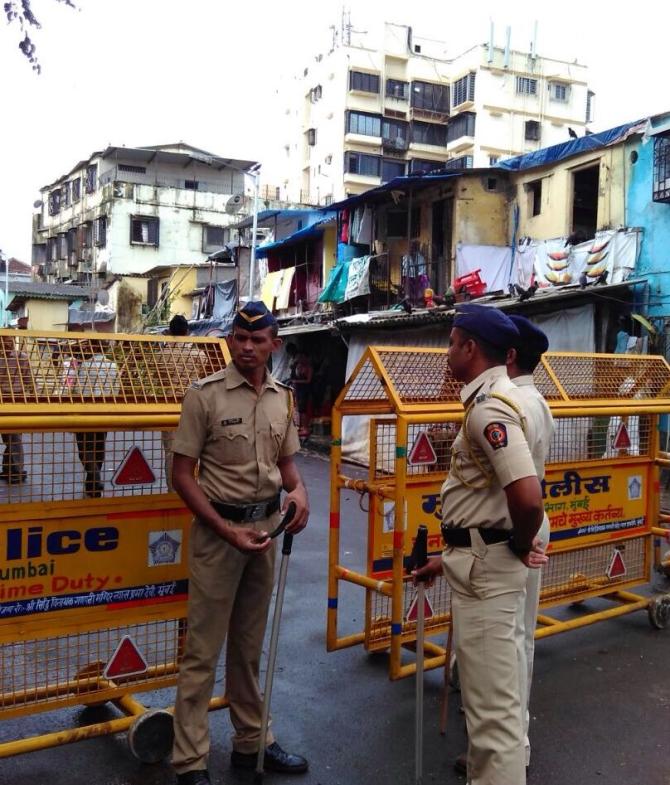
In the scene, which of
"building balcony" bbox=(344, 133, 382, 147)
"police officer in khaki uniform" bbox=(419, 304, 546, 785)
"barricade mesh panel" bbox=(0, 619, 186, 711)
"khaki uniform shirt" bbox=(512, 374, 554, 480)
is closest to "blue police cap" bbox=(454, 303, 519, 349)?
"police officer in khaki uniform" bbox=(419, 304, 546, 785)

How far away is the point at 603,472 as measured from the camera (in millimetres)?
5391

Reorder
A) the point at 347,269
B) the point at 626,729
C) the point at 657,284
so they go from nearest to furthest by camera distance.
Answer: the point at 626,729 < the point at 657,284 < the point at 347,269

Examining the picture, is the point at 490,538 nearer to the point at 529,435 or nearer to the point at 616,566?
the point at 529,435

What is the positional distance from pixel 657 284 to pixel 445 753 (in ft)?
35.6

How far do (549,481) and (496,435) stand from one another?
2.53 meters

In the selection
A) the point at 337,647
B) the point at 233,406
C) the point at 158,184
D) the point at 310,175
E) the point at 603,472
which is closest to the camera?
the point at 233,406

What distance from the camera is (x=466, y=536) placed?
2.87 meters

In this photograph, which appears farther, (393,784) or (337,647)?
(337,647)

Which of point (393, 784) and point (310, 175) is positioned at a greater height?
point (310, 175)

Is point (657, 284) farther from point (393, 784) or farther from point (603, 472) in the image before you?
point (393, 784)

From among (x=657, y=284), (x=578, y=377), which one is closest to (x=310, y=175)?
(x=657, y=284)

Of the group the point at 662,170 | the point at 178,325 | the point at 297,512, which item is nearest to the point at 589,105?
the point at 662,170

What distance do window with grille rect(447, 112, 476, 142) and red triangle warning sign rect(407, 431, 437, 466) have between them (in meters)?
46.1

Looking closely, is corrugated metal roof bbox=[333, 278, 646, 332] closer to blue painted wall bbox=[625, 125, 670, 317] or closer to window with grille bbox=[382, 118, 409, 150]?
blue painted wall bbox=[625, 125, 670, 317]
